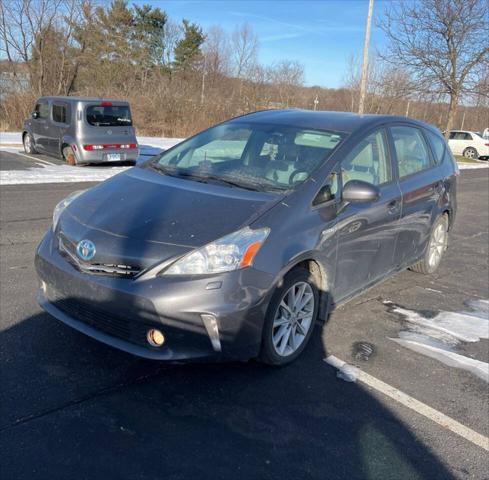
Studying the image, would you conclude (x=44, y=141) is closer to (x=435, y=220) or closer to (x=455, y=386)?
(x=435, y=220)

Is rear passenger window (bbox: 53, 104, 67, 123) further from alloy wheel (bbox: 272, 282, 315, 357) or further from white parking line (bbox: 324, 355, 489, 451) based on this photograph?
white parking line (bbox: 324, 355, 489, 451)

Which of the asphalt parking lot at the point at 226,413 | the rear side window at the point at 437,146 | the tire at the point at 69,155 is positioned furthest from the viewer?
the tire at the point at 69,155

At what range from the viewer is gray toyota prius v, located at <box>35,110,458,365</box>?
287 cm

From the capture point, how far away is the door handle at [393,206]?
425cm

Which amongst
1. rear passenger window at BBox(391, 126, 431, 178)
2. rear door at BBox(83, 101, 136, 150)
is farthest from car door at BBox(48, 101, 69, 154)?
rear passenger window at BBox(391, 126, 431, 178)

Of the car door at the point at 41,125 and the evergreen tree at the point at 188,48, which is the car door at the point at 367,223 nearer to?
the car door at the point at 41,125

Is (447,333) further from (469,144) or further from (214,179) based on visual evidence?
(469,144)

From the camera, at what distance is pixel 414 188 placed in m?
4.69

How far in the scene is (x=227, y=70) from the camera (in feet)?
155

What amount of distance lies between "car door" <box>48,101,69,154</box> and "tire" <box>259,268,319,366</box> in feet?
36.8

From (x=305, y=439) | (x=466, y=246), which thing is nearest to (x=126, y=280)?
(x=305, y=439)

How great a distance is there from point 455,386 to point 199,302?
189 cm

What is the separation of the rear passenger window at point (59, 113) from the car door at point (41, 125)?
47cm

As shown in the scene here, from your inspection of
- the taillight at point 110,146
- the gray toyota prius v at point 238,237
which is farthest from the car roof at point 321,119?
the taillight at point 110,146
